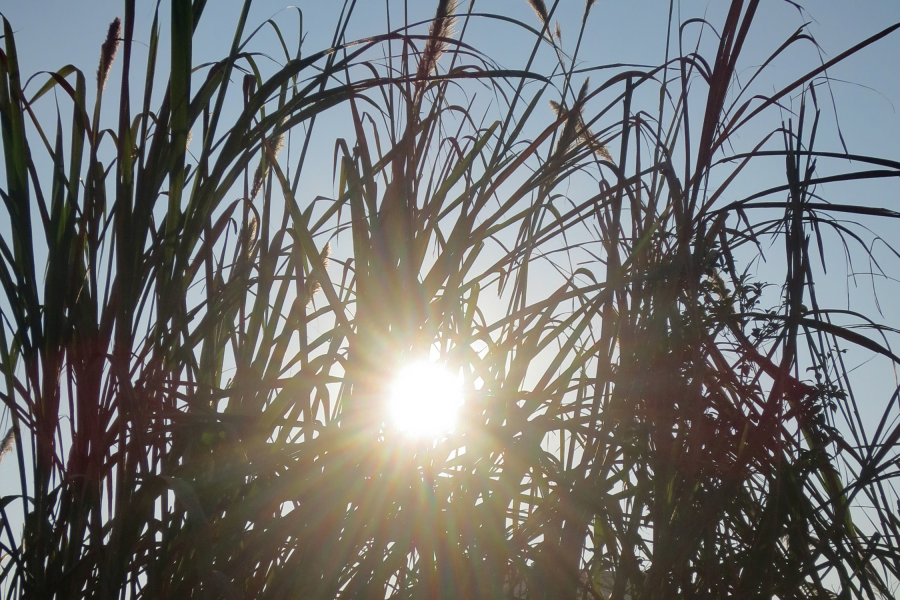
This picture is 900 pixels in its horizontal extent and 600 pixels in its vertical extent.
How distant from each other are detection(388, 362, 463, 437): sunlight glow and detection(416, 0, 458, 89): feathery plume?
41 centimetres

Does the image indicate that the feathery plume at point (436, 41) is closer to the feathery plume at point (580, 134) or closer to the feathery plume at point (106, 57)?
the feathery plume at point (580, 134)

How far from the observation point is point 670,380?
0.91 m

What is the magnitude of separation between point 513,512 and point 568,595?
5.5 inches

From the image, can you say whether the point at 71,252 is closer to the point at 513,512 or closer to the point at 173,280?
the point at 173,280

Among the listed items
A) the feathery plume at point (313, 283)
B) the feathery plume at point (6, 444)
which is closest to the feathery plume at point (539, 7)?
the feathery plume at point (313, 283)

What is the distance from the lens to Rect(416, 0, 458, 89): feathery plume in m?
0.98

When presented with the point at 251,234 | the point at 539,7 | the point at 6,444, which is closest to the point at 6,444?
the point at 6,444

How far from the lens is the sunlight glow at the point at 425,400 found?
0.89 meters

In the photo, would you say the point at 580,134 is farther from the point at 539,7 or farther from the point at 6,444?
the point at 6,444

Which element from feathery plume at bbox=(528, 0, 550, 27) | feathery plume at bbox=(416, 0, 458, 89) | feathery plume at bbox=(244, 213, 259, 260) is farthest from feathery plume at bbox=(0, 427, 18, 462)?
feathery plume at bbox=(528, 0, 550, 27)

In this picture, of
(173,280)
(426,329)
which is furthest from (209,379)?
(426,329)

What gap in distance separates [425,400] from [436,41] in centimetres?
52

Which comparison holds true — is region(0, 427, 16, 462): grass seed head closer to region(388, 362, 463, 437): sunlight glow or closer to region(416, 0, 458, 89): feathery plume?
region(388, 362, 463, 437): sunlight glow

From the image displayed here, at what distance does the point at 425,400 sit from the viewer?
3.02 feet
